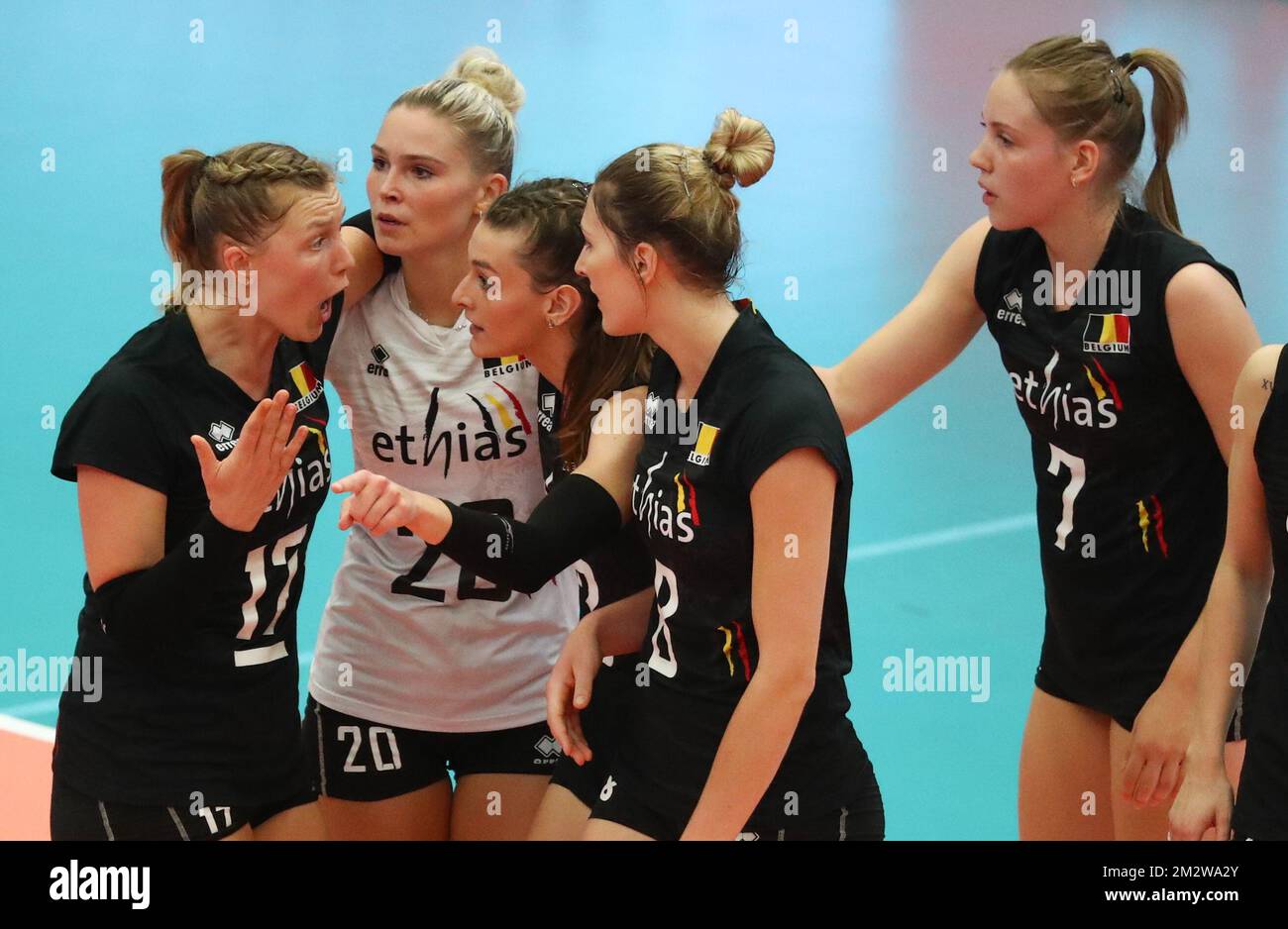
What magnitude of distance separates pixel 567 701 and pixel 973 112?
1004 centimetres

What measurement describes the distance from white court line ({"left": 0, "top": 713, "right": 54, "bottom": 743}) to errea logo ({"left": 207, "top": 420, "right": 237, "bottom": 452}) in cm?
290

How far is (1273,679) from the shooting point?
275cm

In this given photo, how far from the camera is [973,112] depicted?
1241 centimetres

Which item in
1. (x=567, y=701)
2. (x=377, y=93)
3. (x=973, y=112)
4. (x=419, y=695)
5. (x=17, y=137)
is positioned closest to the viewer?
(x=567, y=701)

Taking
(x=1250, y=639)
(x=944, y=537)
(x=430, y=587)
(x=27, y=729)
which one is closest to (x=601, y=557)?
(x=430, y=587)

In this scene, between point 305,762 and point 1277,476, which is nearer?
point 1277,476

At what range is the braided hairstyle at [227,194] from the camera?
11.0 ft

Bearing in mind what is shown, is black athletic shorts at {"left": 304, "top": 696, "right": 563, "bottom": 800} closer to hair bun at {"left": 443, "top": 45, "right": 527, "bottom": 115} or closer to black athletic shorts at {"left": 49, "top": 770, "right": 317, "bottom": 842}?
black athletic shorts at {"left": 49, "top": 770, "right": 317, "bottom": 842}

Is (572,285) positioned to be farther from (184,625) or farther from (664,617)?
(184,625)

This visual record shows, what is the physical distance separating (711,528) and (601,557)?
1.80 ft

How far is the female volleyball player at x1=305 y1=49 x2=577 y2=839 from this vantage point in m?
3.66

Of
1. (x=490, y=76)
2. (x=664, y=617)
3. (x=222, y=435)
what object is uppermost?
(x=490, y=76)
